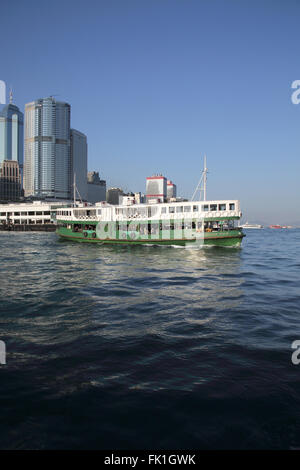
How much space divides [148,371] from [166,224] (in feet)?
105

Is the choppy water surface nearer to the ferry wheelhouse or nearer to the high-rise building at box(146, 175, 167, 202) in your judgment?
the ferry wheelhouse

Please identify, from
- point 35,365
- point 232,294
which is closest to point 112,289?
point 232,294

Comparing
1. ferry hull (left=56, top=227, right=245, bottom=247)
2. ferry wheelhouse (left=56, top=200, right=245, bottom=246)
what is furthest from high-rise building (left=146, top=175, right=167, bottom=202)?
ferry hull (left=56, top=227, right=245, bottom=247)

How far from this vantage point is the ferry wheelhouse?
35.3m

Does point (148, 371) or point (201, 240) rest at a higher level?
point (201, 240)

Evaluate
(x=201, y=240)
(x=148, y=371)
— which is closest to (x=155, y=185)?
(x=201, y=240)

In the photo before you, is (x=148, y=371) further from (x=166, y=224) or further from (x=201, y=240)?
(x=166, y=224)

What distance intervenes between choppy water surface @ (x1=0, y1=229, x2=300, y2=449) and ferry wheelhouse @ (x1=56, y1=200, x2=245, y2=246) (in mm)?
22938

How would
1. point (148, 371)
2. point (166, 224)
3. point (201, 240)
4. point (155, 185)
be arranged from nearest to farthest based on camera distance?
point (148, 371)
point (201, 240)
point (166, 224)
point (155, 185)

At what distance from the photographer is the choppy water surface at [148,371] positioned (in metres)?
4.33

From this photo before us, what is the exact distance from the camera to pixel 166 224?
37.6m


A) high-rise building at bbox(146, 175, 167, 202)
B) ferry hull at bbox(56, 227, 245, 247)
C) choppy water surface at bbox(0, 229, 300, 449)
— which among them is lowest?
choppy water surface at bbox(0, 229, 300, 449)
